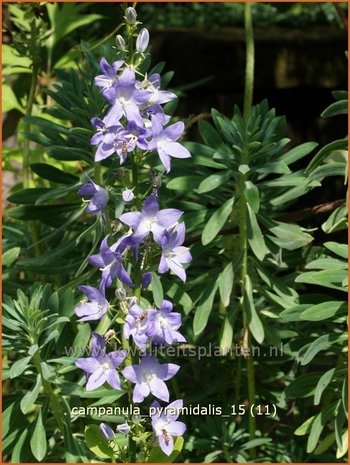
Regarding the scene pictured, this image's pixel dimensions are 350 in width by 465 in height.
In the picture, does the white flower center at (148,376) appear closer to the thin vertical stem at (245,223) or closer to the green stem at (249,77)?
the thin vertical stem at (245,223)

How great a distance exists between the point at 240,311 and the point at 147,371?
65cm

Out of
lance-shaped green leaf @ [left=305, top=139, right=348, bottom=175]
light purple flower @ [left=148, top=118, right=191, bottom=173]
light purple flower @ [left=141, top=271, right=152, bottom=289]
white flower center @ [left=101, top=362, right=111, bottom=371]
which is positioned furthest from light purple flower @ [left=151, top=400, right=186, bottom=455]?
lance-shaped green leaf @ [left=305, top=139, right=348, bottom=175]

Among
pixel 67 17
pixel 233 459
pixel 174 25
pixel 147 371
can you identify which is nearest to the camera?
pixel 147 371

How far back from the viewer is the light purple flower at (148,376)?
1545 millimetres

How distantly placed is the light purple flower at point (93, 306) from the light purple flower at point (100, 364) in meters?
0.04

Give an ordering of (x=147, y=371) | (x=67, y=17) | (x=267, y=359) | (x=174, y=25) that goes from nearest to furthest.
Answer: (x=147, y=371)
(x=267, y=359)
(x=67, y=17)
(x=174, y=25)

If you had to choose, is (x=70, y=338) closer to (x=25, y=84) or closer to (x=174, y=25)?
(x=25, y=84)

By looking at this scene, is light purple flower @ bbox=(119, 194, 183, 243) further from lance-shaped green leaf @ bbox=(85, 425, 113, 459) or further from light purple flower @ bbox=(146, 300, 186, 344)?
lance-shaped green leaf @ bbox=(85, 425, 113, 459)

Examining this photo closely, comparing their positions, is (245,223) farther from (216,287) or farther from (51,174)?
(51,174)

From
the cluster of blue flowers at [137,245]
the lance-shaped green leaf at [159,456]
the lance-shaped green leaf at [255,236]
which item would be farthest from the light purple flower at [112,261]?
the lance-shaped green leaf at [255,236]

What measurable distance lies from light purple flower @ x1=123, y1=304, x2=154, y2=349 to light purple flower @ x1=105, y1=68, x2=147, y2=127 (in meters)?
0.32

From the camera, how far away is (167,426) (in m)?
1.61

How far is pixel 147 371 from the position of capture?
1569 millimetres

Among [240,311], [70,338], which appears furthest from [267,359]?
[70,338]
